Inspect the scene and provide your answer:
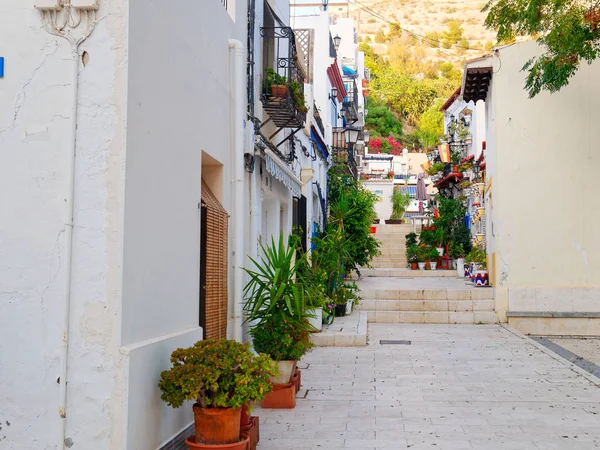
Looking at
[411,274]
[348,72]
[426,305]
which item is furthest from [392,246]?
[426,305]

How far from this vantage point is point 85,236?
16.3 ft

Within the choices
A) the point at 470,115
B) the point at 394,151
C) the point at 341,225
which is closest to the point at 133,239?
the point at 341,225

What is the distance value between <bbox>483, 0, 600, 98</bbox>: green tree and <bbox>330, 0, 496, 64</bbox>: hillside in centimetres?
8550

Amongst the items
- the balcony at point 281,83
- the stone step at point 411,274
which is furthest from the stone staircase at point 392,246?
the balcony at point 281,83

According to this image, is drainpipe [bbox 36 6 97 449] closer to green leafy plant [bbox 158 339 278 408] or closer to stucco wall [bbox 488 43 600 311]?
green leafy plant [bbox 158 339 278 408]

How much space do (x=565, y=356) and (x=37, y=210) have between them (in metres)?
9.78

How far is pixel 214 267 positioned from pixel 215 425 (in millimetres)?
2864

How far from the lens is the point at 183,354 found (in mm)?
5406

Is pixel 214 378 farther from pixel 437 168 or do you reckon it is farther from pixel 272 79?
pixel 437 168

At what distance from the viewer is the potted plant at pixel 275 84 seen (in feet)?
35.3

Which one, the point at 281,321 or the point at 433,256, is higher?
the point at 433,256

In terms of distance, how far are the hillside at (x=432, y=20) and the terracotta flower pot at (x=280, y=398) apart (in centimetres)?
9198

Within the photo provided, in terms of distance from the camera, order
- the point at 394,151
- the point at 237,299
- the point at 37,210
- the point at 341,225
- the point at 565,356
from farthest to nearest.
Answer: the point at 394,151
the point at 341,225
the point at 565,356
the point at 237,299
the point at 37,210

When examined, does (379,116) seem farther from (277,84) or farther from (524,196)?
(277,84)
